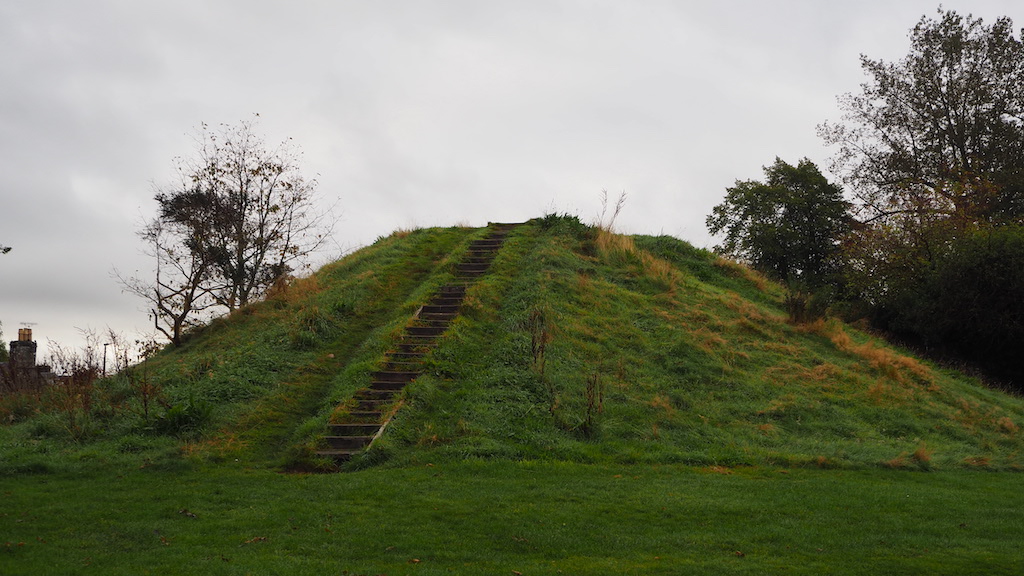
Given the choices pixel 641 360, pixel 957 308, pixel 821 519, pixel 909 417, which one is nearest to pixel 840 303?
pixel 957 308

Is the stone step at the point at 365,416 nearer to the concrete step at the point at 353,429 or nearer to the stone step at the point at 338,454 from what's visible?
the concrete step at the point at 353,429

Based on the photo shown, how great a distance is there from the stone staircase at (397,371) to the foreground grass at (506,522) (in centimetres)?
116

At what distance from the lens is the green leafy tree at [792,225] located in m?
31.1

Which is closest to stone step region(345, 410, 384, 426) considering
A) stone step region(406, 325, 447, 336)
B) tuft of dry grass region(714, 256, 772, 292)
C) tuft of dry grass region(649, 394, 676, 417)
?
stone step region(406, 325, 447, 336)

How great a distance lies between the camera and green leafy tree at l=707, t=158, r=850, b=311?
1225 inches

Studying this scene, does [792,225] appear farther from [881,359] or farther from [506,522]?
[506,522]

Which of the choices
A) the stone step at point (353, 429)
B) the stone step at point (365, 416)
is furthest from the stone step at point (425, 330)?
the stone step at point (353, 429)

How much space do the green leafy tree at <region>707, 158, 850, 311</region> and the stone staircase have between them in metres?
15.7

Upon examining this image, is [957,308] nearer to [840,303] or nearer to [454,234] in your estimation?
[840,303]

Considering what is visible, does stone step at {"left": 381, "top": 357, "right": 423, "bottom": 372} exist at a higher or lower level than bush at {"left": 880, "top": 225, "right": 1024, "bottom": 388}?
lower

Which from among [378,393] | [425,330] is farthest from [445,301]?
[378,393]

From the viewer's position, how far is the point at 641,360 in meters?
15.1

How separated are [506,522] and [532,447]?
3.20 metres

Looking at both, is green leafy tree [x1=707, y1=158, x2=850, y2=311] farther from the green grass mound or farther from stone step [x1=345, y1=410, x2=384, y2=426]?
stone step [x1=345, y1=410, x2=384, y2=426]
